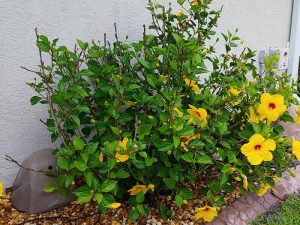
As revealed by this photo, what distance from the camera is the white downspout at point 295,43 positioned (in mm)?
5152

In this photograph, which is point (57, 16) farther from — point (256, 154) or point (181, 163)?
point (256, 154)

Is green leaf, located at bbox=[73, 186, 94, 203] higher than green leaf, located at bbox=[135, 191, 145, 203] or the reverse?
higher

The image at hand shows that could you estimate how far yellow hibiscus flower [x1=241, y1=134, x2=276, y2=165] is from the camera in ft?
6.70

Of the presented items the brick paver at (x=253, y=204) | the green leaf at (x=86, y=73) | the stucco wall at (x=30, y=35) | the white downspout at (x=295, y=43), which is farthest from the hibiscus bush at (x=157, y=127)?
the white downspout at (x=295, y=43)

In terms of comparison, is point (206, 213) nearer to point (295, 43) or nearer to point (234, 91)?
point (234, 91)

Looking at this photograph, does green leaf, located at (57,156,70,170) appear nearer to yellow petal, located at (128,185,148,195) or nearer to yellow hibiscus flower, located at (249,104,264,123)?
yellow petal, located at (128,185,148,195)

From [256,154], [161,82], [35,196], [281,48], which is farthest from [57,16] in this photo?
[281,48]

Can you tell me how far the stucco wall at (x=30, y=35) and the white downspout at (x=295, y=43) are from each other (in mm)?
2819

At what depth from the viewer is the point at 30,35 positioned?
102 inches

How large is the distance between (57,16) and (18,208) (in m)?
1.33

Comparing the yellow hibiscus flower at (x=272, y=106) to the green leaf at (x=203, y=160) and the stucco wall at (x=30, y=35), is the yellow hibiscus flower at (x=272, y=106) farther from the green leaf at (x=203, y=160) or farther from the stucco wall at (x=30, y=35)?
the stucco wall at (x=30, y=35)

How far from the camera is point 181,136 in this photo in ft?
6.62

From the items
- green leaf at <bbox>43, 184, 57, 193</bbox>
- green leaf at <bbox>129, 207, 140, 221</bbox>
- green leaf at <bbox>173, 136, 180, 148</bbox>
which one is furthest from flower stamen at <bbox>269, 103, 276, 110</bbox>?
green leaf at <bbox>43, 184, 57, 193</bbox>

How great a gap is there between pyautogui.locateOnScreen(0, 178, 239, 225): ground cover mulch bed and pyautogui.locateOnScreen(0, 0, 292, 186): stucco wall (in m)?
0.37
